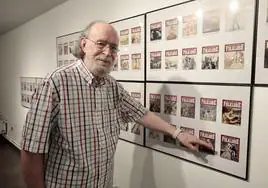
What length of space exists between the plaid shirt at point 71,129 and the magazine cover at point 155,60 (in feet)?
1.30

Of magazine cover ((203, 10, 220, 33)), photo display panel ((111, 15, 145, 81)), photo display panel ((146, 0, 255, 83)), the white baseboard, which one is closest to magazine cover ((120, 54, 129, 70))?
photo display panel ((111, 15, 145, 81))

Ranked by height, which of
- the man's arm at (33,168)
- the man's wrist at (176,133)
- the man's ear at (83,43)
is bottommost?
the man's arm at (33,168)

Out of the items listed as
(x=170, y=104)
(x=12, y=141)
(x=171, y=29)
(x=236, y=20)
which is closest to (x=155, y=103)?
(x=170, y=104)

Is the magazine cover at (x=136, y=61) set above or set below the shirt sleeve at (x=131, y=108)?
above

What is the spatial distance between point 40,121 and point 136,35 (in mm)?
898

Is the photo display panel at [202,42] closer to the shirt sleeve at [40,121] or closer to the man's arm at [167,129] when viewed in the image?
the man's arm at [167,129]

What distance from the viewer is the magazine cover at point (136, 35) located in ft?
5.49

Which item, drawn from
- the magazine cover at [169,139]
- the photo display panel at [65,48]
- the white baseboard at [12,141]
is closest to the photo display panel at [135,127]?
the magazine cover at [169,139]

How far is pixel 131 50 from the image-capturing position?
5.76ft

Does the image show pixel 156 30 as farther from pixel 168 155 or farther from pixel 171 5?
pixel 168 155

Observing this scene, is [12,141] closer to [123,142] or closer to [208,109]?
[123,142]

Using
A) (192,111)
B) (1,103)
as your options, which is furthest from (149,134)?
(1,103)

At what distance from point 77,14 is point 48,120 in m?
1.53

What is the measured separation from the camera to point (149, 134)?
5.49 feet
